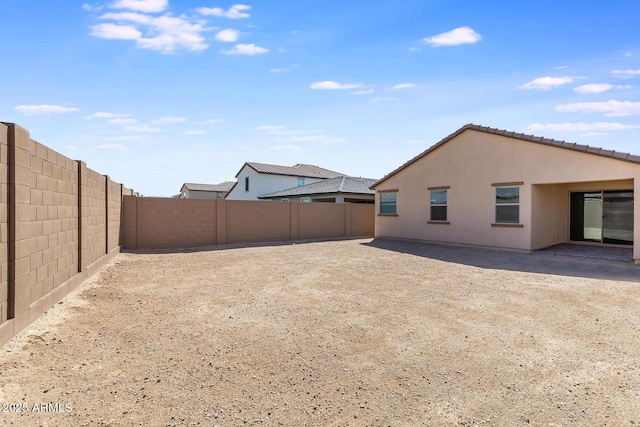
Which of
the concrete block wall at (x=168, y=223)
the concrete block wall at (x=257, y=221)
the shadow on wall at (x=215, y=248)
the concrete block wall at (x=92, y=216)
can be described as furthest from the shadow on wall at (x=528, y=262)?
the concrete block wall at (x=92, y=216)

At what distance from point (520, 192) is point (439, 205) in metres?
3.69

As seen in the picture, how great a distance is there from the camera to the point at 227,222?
16.7 m

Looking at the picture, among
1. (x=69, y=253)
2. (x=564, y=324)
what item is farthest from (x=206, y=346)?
(x=564, y=324)

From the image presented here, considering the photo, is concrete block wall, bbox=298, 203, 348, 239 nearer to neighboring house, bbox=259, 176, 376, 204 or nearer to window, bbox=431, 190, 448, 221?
neighboring house, bbox=259, 176, 376, 204

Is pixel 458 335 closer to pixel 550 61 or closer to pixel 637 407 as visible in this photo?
pixel 637 407

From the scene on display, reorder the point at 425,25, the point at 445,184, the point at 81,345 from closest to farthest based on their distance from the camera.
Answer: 1. the point at 81,345
2. the point at 425,25
3. the point at 445,184

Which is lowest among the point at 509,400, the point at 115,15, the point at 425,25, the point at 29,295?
the point at 509,400

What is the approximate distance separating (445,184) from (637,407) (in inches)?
542

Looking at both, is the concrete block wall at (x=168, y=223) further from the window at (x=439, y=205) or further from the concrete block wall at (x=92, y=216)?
the window at (x=439, y=205)

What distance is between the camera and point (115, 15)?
8984mm

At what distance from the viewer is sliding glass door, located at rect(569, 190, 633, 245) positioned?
13664 millimetres

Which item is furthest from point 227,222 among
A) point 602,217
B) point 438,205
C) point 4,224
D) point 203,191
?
point 203,191

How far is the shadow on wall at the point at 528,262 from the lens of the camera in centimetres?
995

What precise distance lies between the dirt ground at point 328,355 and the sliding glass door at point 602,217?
6.88m
